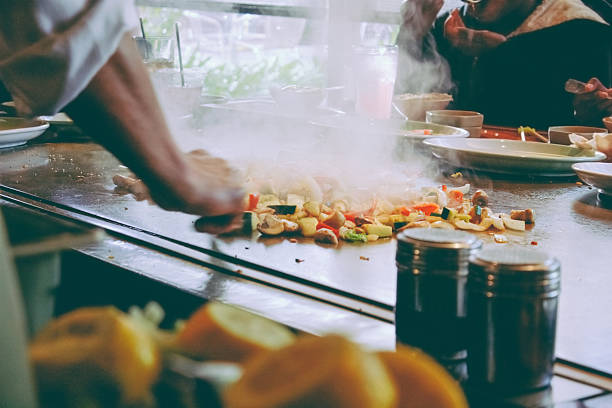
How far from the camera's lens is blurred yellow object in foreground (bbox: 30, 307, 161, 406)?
1.54 ft

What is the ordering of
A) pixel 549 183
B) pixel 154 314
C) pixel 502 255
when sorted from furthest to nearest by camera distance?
1. pixel 549 183
2. pixel 502 255
3. pixel 154 314

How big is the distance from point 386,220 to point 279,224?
0.31m

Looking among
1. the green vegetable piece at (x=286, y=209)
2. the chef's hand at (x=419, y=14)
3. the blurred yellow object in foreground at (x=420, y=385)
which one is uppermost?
the chef's hand at (x=419, y=14)

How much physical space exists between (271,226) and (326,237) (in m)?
0.16

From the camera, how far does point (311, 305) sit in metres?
1.19

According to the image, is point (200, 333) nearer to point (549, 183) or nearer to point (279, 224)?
point (279, 224)

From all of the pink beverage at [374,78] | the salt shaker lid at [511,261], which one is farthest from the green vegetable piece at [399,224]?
the pink beverage at [374,78]

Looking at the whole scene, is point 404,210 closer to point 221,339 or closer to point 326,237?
point 326,237

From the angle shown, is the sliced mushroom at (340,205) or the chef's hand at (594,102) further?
the chef's hand at (594,102)

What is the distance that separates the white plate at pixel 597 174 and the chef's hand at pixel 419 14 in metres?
2.24

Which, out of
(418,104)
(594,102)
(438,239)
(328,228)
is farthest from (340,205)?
(594,102)

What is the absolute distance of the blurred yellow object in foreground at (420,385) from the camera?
0.52 m

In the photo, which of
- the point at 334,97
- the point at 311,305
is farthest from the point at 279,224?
the point at 334,97

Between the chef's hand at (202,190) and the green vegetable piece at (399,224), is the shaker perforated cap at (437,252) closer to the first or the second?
the chef's hand at (202,190)
